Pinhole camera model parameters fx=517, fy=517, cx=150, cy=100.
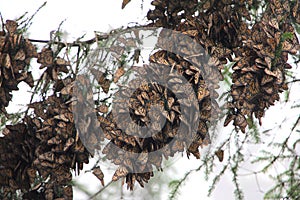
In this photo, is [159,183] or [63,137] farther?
[159,183]

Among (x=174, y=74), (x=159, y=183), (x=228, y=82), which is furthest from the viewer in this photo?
(x=159, y=183)

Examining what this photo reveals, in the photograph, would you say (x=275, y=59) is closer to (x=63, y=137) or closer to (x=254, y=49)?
(x=254, y=49)

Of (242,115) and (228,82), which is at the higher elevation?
(228,82)

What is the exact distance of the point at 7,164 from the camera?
1.61 feet

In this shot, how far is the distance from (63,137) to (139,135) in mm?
71

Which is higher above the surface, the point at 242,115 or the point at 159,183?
the point at 159,183

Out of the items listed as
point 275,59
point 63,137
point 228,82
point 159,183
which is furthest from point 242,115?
point 159,183

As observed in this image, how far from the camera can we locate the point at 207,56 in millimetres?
472

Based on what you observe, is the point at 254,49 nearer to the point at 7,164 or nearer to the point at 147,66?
the point at 147,66

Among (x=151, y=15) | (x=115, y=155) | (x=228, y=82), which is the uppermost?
(x=228, y=82)

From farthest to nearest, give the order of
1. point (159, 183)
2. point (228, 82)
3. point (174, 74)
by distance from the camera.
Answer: point (159, 183) → point (228, 82) → point (174, 74)

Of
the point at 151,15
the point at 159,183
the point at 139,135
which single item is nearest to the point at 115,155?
the point at 139,135

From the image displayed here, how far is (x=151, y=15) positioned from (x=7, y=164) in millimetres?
207

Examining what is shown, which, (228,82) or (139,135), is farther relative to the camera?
(228,82)
